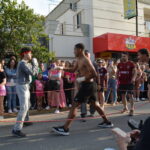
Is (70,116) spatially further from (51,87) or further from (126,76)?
(51,87)

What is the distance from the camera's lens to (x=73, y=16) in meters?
19.3

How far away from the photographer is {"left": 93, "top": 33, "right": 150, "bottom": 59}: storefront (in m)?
15.1

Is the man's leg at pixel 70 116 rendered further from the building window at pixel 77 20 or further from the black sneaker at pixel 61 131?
the building window at pixel 77 20

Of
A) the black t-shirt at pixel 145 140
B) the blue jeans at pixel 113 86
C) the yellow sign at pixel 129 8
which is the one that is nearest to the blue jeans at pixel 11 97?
the blue jeans at pixel 113 86

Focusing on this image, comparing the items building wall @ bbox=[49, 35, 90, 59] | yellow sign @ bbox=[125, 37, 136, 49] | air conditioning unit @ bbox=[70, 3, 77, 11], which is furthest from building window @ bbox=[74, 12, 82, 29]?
yellow sign @ bbox=[125, 37, 136, 49]

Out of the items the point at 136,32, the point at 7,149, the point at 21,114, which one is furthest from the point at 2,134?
the point at 136,32

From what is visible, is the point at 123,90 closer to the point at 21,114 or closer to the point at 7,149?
the point at 21,114

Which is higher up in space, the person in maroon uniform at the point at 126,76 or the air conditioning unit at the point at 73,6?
the air conditioning unit at the point at 73,6

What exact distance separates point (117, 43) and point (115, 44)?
237 mm

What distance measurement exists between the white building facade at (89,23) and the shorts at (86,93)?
34.8 feet

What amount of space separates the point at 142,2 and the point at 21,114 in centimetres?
1751

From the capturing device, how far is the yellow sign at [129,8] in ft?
56.3

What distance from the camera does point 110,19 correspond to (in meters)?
17.9

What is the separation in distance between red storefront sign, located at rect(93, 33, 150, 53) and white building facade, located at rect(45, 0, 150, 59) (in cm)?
110
